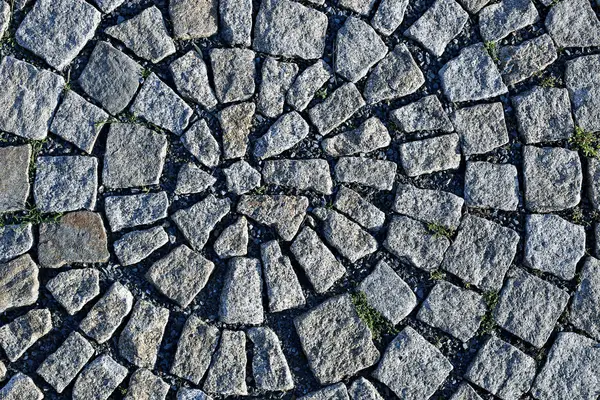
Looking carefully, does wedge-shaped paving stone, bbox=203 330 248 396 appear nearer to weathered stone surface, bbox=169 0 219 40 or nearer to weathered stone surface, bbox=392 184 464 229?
weathered stone surface, bbox=392 184 464 229

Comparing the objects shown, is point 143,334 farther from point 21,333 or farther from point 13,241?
point 13,241

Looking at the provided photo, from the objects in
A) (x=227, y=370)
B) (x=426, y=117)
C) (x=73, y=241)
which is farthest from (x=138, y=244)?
(x=426, y=117)

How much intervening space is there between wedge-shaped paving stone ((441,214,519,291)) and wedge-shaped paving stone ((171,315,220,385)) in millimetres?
1364

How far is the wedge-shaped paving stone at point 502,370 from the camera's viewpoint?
377 cm

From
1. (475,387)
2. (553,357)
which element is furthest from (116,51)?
(553,357)

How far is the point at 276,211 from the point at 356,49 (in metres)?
1.02

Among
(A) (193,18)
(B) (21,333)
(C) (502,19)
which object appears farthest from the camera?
(C) (502,19)

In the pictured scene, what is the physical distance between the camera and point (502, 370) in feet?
12.4

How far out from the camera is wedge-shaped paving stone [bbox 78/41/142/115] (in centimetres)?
371

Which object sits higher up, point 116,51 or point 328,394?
point 116,51

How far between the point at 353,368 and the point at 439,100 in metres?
1.58

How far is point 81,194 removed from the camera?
145 inches

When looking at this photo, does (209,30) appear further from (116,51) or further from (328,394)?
(328,394)

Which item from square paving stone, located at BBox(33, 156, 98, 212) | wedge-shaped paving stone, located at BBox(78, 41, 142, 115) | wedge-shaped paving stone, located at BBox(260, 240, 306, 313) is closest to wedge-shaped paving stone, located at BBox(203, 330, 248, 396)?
wedge-shaped paving stone, located at BBox(260, 240, 306, 313)
